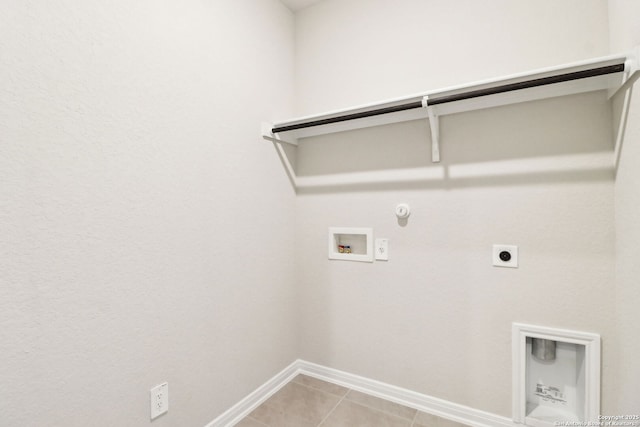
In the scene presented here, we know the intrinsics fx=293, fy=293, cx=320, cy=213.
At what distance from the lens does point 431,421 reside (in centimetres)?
161

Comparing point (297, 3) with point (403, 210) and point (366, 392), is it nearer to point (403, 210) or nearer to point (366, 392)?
point (403, 210)

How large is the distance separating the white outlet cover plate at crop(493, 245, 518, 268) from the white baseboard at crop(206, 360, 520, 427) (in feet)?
2.58

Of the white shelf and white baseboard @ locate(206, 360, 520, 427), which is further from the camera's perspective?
white baseboard @ locate(206, 360, 520, 427)

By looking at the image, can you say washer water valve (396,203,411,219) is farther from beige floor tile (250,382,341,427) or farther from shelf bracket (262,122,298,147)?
beige floor tile (250,382,341,427)

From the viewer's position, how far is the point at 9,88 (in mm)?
885

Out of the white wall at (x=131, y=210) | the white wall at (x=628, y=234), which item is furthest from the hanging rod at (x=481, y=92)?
the white wall at (x=131, y=210)

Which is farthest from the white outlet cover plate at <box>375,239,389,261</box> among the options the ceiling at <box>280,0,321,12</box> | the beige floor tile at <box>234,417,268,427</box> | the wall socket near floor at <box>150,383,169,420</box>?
the ceiling at <box>280,0,321,12</box>

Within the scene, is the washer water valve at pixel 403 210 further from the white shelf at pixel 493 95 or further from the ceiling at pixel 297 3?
the ceiling at pixel 297 3

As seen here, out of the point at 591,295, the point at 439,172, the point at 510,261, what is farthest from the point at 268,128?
the point at 591,295

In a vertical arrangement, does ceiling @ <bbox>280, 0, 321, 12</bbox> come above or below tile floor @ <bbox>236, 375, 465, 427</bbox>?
above

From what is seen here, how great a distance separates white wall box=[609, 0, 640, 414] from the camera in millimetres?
1101

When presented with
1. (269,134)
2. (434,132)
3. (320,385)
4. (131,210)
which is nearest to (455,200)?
(434,132)

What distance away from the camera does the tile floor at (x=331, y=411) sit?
5.23 ft

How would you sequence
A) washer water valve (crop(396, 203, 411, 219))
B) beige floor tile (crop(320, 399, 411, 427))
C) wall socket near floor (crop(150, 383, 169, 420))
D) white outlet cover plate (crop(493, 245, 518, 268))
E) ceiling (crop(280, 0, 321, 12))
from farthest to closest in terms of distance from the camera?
ceiling (crop(280, 0, 321, 12)), washer water valve (crop(396, 203, 411, 219)), beige floor tile (crop(320, 399, 411, 427)), white outlet cover plate (crop(493, 245, 518, 268)), wall socket near floor (crop(150, 383, 169, 420))
